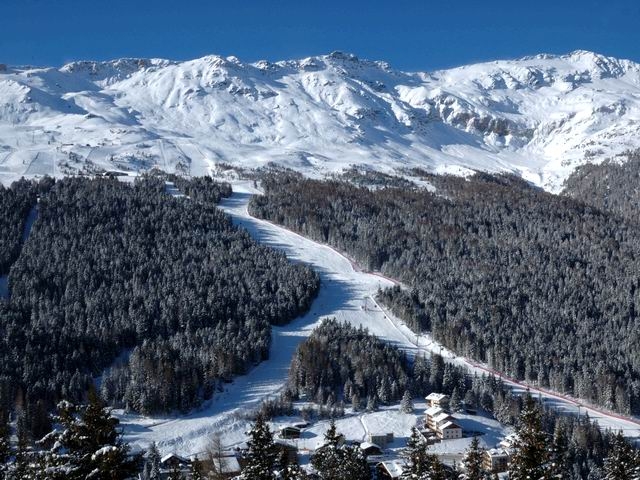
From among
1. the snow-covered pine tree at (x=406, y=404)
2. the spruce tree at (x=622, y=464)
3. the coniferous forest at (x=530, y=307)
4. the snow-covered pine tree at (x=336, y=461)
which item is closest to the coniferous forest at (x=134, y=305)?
the coniferous forest at (x=530, y=307)

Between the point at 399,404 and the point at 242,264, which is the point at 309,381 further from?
the point at 242,264

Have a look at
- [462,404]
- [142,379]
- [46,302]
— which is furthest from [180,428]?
[46,302]

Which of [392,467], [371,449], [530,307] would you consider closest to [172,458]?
[371,449]

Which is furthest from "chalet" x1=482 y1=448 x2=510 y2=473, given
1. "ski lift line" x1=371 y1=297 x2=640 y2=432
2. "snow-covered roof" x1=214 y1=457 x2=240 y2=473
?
"snow-covered roof" x1=214 y1=457 x2=240 y2=473

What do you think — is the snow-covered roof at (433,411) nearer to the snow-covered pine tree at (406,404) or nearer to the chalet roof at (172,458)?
the snow-covered pine tree at (406,404)

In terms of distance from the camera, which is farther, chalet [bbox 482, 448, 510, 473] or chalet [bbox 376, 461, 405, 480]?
chalet [bbox 482, 448, 510, 473]

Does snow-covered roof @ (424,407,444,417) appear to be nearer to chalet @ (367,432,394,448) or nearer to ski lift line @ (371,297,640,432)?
chalet @ (367,432,394,448)
